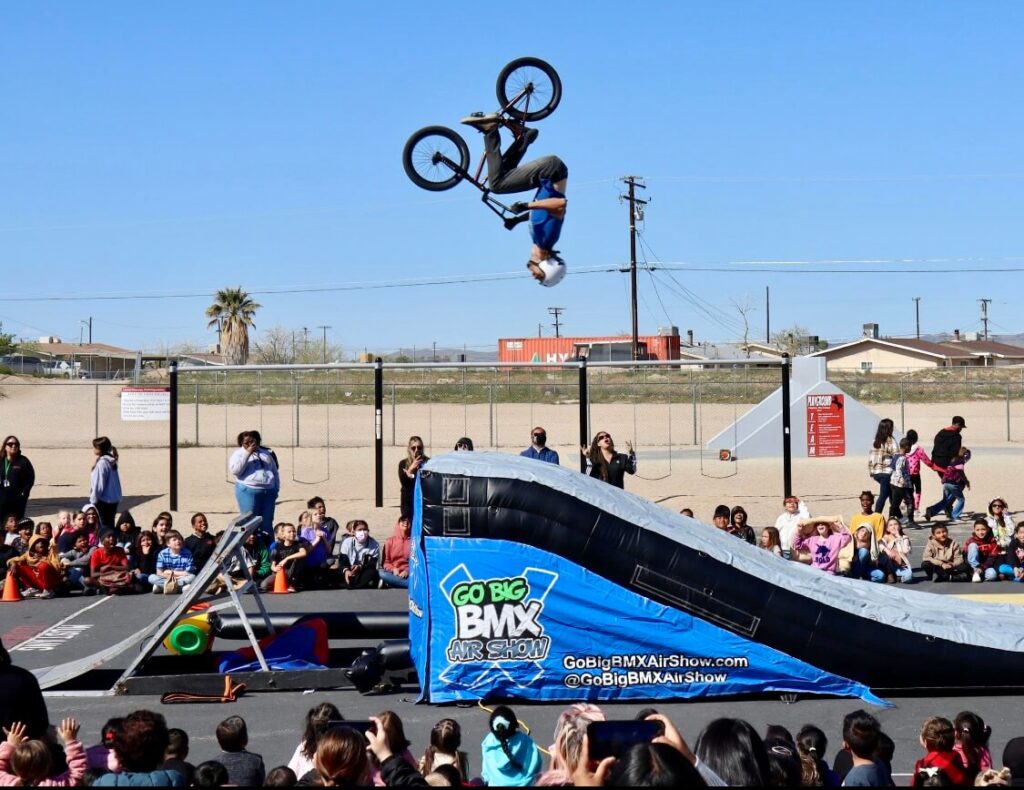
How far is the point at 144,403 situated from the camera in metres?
20.0

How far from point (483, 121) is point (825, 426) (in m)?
11.8

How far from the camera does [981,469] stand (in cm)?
2469

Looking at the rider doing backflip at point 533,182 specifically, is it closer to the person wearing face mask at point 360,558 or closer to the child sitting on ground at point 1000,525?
the person wearing face mask at point 360,558

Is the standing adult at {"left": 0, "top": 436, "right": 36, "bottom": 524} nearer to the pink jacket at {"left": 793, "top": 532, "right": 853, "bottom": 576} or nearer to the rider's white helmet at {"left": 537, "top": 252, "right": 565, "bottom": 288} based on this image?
the rider's white helmet at {"left": 537, "top": 252, "right": 565, "bottom": 288}

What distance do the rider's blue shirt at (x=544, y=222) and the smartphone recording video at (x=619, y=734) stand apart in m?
7.42

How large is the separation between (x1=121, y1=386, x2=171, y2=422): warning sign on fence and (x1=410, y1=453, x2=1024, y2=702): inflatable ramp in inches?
475

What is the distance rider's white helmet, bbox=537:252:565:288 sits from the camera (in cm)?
1162

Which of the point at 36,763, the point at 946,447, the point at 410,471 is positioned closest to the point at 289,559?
the point at 410,471

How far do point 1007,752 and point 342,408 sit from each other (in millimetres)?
42329

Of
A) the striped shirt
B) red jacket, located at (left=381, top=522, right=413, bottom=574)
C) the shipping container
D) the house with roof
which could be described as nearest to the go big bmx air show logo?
red jacket, located at (left=381, top=522, right=413, bottom=574)

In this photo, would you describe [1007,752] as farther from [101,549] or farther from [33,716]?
[101,549]

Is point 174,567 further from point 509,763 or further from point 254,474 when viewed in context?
point 509,763

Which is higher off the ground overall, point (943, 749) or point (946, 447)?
point (946, 447)

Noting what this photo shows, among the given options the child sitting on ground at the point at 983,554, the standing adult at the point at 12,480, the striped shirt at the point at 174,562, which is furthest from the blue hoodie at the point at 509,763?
the standing adult at the point at 12,480
